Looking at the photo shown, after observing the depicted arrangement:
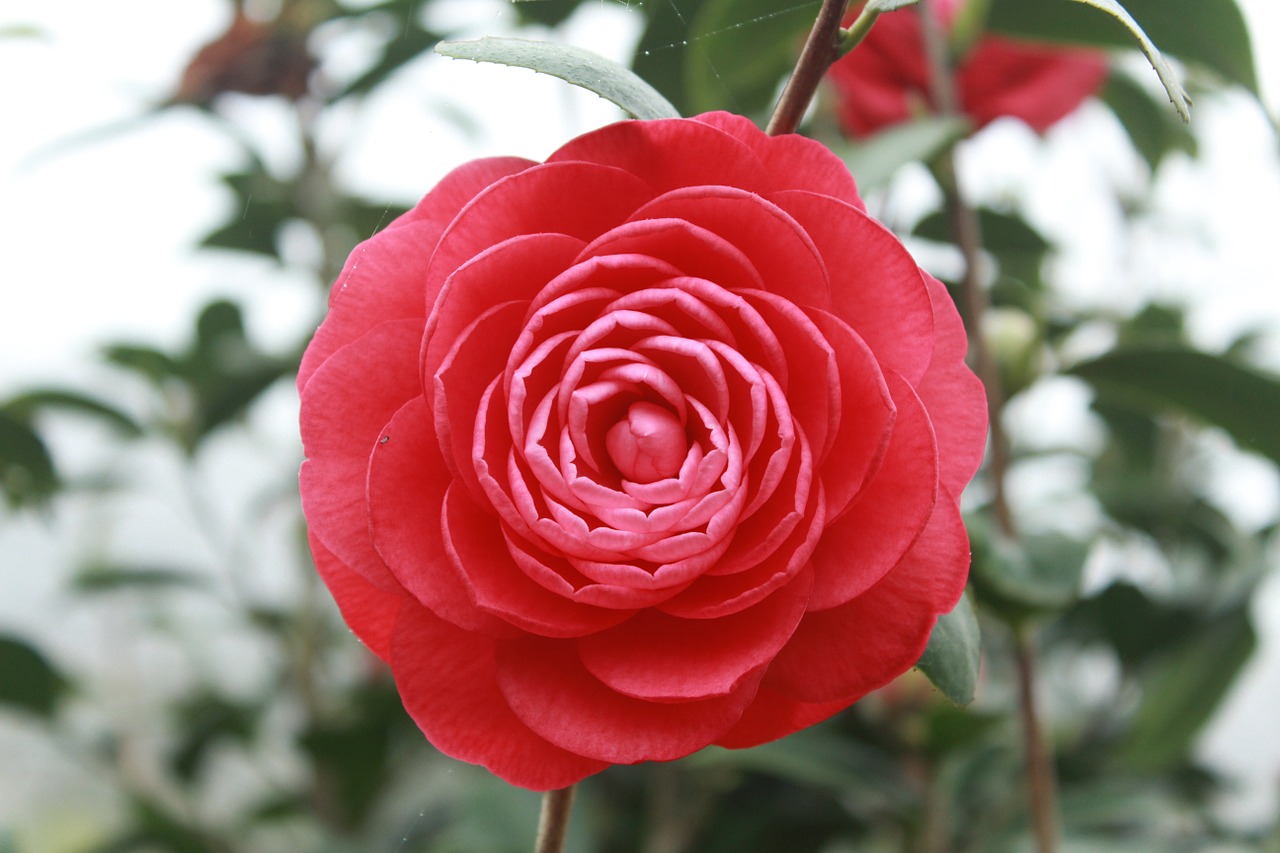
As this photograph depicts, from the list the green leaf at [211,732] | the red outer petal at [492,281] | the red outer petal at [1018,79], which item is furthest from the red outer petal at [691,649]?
the green leaf at [211,732]

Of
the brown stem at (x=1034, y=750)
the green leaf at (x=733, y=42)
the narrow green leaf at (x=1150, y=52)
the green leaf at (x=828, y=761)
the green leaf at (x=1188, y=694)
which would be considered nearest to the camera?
the narrow green leaf at (x=1150, y=52)

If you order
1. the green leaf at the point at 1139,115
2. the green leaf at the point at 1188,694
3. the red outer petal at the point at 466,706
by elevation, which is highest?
the red outer petal at the point at 466,706

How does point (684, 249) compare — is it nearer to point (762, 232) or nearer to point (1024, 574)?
point (762, 232)

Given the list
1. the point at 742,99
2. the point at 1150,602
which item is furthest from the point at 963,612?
the point at 1150,602

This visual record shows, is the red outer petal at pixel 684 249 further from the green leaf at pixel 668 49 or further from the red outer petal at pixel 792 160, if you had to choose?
the green leaf at pixel 668 49

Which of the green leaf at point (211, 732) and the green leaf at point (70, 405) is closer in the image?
the green leaf at point (70, 405)

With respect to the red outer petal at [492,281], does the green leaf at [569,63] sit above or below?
above

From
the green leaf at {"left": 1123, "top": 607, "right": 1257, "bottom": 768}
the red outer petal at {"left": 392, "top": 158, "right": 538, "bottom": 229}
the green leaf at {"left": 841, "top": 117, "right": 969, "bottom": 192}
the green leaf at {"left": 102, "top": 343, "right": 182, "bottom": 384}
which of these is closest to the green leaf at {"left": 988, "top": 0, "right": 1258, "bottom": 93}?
the green leaf at {"left": 841, "top": 117, "right": 969, "bottom": 192}

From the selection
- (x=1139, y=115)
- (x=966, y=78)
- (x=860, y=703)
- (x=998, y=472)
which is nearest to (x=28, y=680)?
(x=860, y=703)
